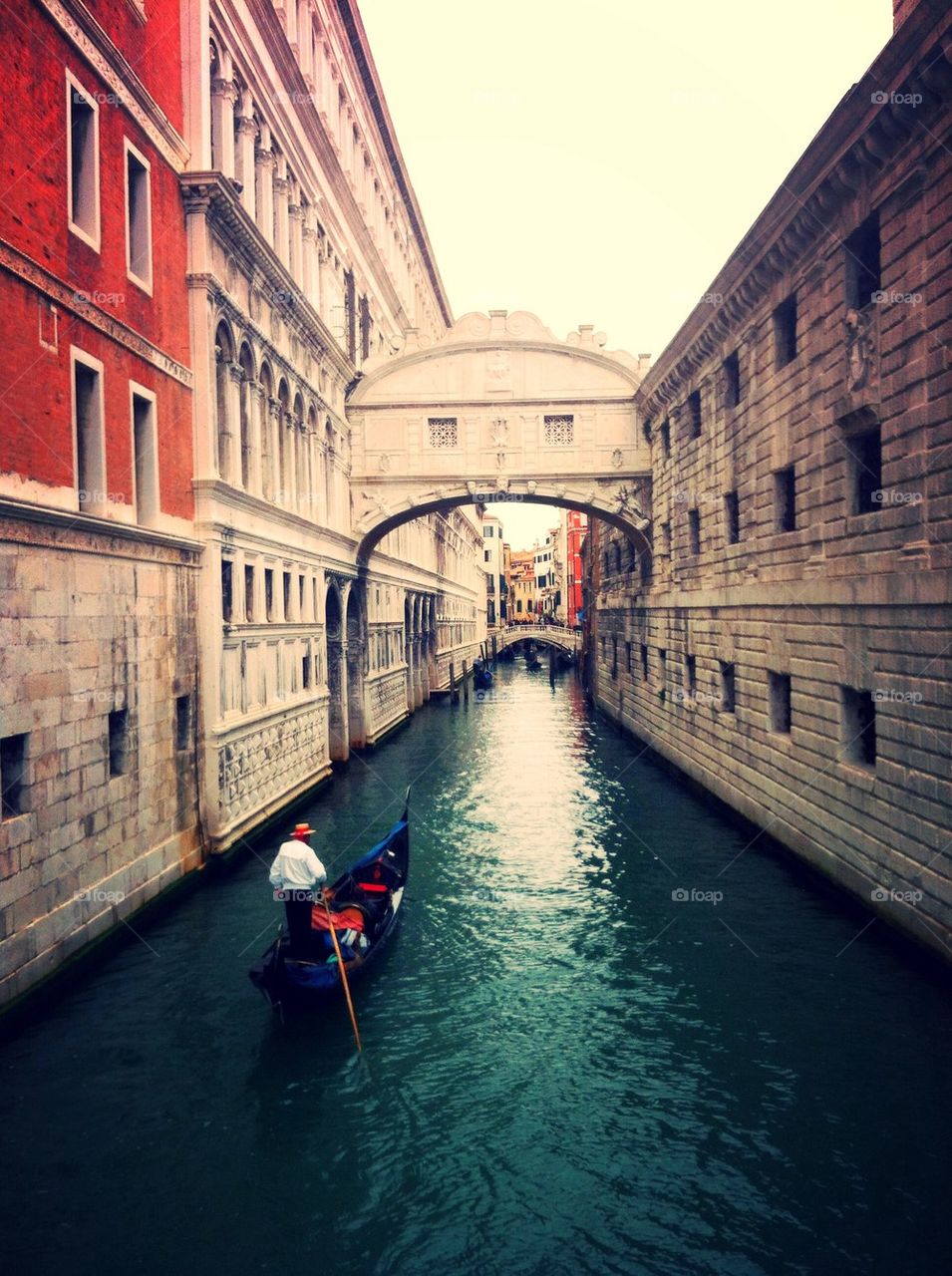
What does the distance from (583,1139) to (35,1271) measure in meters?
3.74

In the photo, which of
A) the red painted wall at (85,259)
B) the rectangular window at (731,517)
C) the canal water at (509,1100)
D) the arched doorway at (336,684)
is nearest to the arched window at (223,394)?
the red painted wall at (85,259)

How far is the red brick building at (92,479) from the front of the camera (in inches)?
343

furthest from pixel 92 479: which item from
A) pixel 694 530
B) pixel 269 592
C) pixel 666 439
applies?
pixel 666 439

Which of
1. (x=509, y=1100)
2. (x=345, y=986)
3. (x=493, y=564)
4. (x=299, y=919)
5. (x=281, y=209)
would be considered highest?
(x=281, y=209)

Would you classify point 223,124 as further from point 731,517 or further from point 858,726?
point 858,726

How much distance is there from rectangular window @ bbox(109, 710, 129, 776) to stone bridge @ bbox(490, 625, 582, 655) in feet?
148

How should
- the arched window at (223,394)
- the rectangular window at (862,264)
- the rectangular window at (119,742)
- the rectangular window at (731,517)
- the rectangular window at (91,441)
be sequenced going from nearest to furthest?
the rectangular window at (91,441), the rectangular window at (119,742), the rectangular window at (862,264), the arched window at (223,394), the rectangular window at (731,517)

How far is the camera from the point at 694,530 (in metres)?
20.4

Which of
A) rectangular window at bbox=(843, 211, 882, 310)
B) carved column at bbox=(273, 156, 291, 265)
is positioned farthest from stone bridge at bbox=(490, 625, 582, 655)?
rectangular window at bbox=(843, 211, 882, 310)

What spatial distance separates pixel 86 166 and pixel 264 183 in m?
7.34

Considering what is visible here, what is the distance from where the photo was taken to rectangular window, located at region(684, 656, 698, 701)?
20417 mm

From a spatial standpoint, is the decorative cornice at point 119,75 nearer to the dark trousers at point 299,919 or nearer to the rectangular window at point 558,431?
the dark trousers at point 299,919

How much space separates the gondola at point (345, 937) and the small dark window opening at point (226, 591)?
14.2ft

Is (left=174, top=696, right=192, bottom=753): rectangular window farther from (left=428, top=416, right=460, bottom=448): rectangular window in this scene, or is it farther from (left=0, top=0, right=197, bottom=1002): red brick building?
(left=428, top=416, right=460, bottom=448): rectangular window
